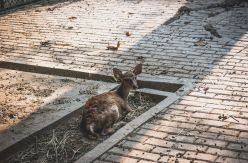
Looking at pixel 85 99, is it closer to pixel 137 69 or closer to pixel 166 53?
pixel 137 69

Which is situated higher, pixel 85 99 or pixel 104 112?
pixel 104 112

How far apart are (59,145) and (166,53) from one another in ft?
12.2

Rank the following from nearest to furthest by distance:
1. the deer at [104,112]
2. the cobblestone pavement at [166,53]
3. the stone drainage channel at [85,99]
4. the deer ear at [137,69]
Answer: the cobblestone pavement at [166,53], the stone drainage channel at [85,99], the deer at [104,112], the deer ear at [137,69]

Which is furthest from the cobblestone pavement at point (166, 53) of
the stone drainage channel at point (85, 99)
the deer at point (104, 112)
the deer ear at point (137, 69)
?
the deer ear at point (137, 69)

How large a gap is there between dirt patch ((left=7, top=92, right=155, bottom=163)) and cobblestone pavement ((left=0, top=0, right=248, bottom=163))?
0.48m

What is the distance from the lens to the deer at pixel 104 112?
5.41m

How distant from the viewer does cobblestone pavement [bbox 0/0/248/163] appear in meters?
5.08

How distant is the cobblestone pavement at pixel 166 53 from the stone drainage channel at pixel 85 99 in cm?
13

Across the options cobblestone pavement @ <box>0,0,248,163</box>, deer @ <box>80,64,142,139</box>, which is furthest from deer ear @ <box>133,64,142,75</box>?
cobblestone pavement @ <box>0,0,248,163</box>

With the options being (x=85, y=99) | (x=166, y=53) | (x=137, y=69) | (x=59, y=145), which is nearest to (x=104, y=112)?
(x=59, y=145)

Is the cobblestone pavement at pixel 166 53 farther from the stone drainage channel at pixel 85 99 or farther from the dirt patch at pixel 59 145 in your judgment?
the dirt patch at pixel 59 145

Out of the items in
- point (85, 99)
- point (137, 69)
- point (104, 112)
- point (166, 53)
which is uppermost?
point (137, 69)

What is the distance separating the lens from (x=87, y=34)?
9.98 m

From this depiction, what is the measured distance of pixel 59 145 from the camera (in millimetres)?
5387
